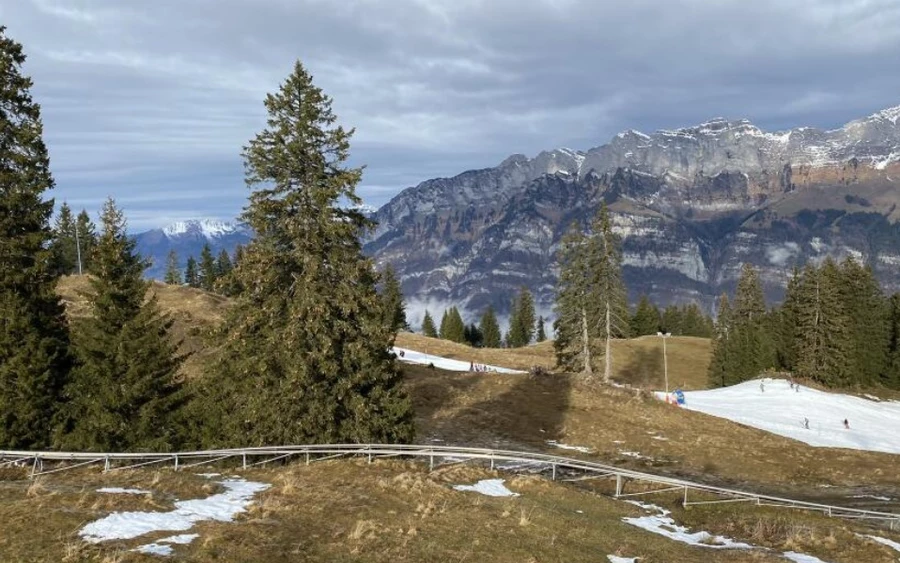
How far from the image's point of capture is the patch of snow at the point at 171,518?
12805 mm

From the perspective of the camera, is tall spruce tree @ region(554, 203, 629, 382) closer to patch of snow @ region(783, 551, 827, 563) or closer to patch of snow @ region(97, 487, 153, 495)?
patch of snow @ region(783, 551, 827, 563)

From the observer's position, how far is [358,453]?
77.7ft

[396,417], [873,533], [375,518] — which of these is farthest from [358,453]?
[873,533]

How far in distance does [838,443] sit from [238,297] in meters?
50.9

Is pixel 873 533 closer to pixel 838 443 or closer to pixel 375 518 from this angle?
pixel 375 518

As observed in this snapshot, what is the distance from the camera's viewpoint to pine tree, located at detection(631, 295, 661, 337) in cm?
14425

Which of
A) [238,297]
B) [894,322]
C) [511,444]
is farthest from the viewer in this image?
[894,322]

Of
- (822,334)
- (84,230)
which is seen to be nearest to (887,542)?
(822,334)

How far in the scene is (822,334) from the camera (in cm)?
7838

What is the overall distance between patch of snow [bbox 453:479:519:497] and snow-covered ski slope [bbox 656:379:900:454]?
39.3m

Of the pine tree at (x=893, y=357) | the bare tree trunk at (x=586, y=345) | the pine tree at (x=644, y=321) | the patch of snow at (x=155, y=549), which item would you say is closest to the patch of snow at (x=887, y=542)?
the patch of snow at (x=155, y=549)

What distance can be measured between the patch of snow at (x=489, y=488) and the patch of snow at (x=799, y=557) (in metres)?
8.17

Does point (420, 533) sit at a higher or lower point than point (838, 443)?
higher

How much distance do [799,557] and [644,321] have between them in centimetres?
13360
